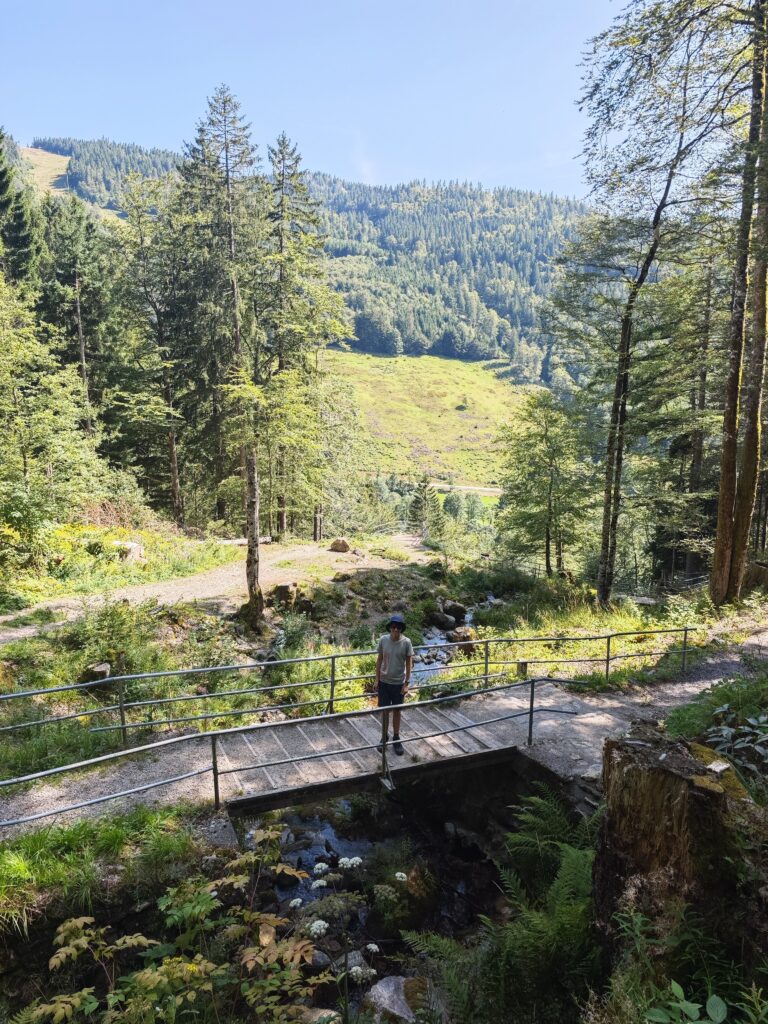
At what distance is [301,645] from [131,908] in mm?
8832

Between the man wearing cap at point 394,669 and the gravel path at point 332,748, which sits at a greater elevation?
the man wearing cap at point 394,669

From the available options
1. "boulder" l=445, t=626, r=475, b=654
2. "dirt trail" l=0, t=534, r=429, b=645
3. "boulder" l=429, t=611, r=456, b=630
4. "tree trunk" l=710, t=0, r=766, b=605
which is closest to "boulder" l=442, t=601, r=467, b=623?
"boulder" l=429, t=611, r=456, b=630

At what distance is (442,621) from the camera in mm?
19219

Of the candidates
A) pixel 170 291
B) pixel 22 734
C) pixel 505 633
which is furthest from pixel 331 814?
pixel 170 291

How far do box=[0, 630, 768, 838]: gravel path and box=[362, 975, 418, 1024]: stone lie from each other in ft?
7.45

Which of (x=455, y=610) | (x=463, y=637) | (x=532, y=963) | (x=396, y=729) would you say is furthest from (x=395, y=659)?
(x=455, y=610)

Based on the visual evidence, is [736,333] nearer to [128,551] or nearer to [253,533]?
[253,533]

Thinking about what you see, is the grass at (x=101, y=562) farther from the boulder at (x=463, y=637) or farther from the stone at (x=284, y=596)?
the boulder at (x=463, y=637)

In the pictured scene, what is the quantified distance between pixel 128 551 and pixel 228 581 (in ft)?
12.0

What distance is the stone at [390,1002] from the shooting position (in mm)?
4689

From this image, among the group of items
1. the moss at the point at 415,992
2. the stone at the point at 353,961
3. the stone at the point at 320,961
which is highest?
the moss at the point at 415,992

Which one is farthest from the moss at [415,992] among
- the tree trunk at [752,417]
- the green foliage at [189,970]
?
the tree trunk at [752,417]

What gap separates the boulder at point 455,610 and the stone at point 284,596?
598cm

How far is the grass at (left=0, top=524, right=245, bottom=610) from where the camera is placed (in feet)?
49.8
